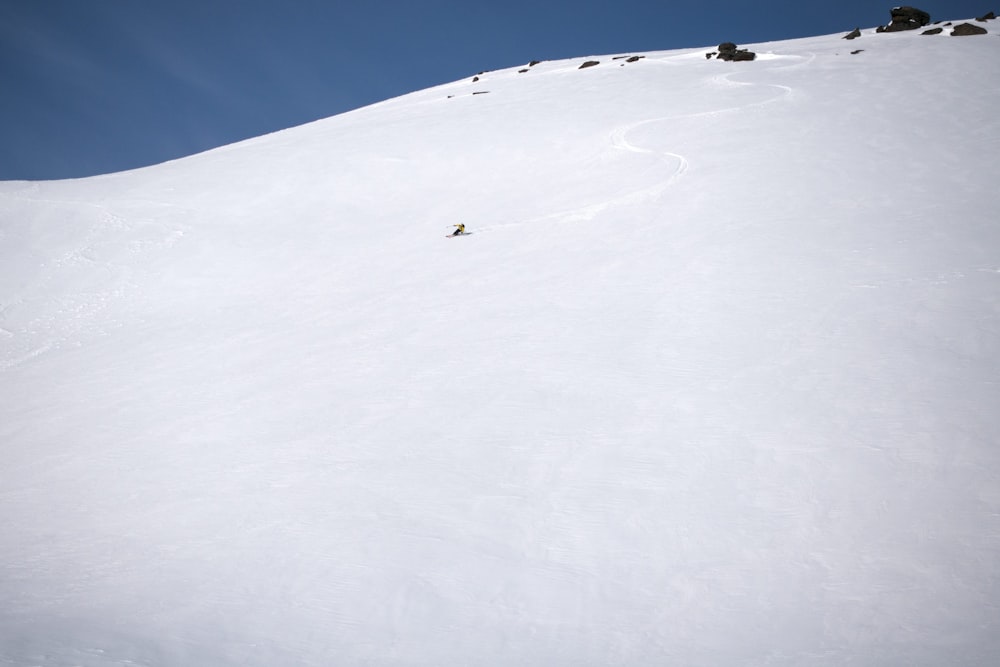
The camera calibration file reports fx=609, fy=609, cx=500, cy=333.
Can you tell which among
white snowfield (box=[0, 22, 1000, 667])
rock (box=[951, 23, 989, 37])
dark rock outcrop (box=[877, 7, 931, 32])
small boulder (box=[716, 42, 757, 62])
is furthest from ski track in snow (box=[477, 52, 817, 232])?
dark rock outcrop (box=[877, 7, 931, 32])

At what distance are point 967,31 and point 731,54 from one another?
A: 353 inches

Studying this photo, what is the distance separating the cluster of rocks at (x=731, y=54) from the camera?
1093 inches

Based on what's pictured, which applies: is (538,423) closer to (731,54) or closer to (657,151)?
Result: (657,151)

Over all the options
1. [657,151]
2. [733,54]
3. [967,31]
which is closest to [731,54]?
[733,54]

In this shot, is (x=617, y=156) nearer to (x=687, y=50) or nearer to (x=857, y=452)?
(x=857, y=452)

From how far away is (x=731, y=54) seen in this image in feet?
93.8

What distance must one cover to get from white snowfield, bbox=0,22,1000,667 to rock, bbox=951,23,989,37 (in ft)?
37.2

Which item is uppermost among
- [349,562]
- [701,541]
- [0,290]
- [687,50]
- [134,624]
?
[687,50]

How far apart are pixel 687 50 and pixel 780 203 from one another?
87.8 ft

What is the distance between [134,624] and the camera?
435 cm

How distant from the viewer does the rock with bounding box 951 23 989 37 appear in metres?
24.2

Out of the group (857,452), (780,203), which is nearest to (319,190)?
(780,203)

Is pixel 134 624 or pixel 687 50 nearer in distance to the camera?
pixel 134 624

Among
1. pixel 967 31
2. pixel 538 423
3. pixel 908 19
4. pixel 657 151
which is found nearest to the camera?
pixel 538 423
